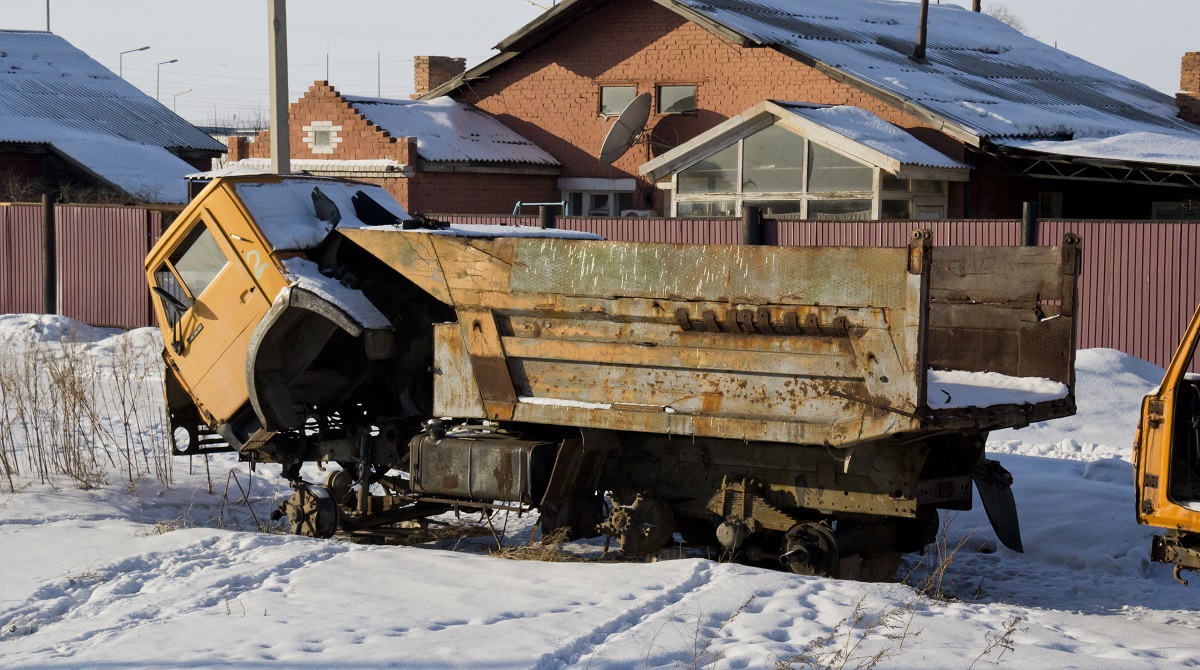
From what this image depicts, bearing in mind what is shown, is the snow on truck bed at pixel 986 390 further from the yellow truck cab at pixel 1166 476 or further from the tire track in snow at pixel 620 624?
the tire track in snow at pixel 620 624

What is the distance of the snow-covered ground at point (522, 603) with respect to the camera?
555cm

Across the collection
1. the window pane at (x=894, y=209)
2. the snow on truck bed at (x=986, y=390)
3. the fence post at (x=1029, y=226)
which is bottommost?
the snow on truck bed at (x=986, y=390)

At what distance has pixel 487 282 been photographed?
755cm

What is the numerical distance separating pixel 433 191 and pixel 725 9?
22.6 feet

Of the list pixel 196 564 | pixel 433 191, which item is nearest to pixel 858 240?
pixel 196 564

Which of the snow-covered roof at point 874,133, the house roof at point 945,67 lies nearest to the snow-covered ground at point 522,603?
the snow-covered roof at point 874,133

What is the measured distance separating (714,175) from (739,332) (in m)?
17.2

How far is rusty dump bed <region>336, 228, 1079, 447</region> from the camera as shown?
652 centimetres

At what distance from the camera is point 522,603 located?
6.36 meters

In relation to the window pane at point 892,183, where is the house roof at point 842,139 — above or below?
above

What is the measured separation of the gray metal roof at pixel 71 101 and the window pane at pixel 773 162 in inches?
772

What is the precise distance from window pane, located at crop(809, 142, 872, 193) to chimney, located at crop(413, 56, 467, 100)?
15.9 meters

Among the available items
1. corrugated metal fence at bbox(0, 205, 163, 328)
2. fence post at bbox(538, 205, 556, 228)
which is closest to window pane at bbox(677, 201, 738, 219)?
fence post at bbox(538, 205, 556, 228)

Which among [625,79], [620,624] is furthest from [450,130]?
[620,624]
